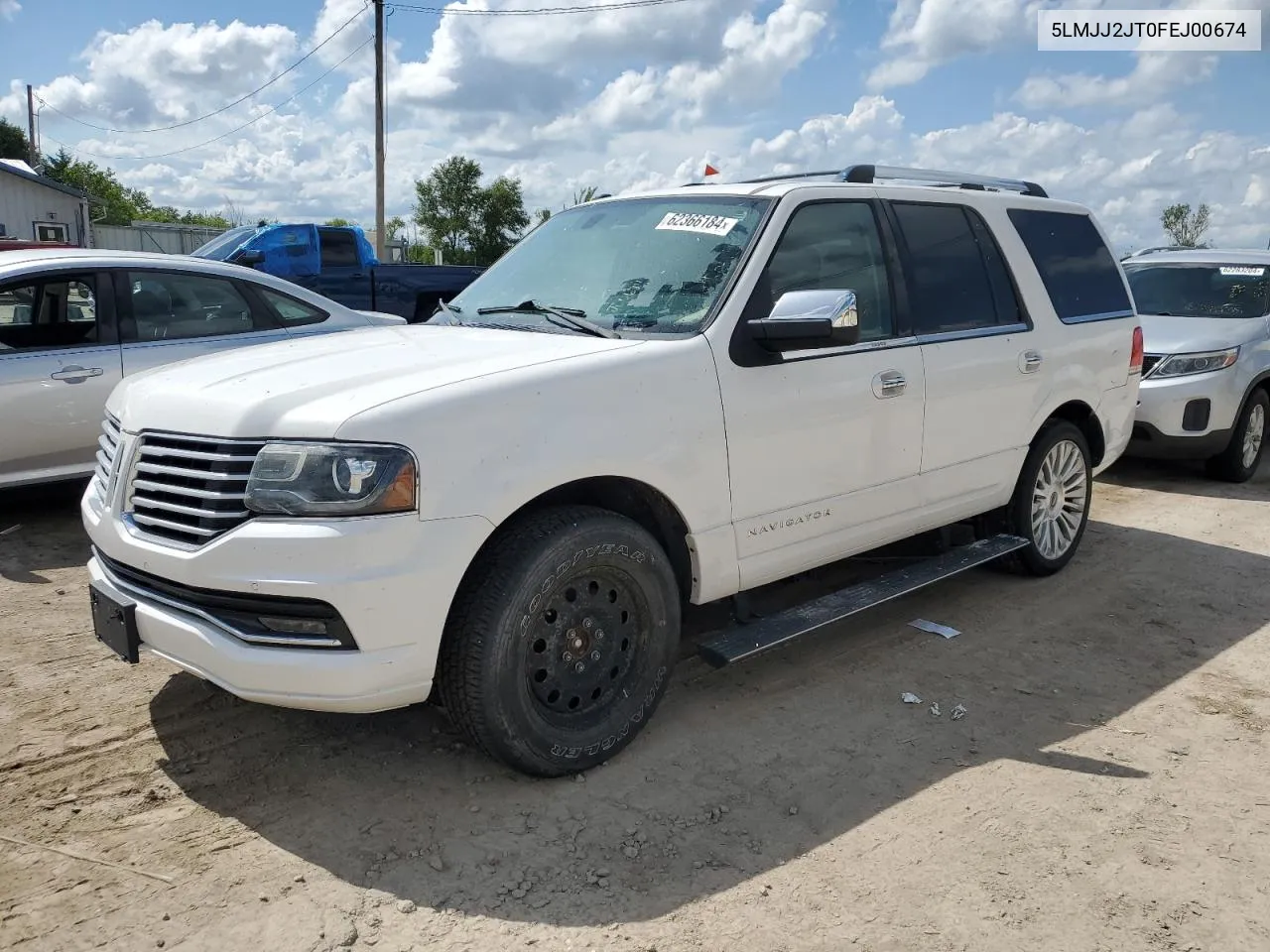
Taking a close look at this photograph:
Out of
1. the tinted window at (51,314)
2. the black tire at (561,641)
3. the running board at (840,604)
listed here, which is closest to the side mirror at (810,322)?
the black tire at (561,641)

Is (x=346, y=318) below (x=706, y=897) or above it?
above

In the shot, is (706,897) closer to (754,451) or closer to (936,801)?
(936,801)

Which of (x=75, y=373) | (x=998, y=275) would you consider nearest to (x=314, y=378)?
(x=998, y=275)

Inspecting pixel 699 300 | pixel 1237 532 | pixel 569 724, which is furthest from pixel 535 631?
pixel 1237 532

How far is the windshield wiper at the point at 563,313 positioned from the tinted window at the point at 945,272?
5.03 ft

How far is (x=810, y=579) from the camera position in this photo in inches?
211

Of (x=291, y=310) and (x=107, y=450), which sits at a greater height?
(x=291, y=310)

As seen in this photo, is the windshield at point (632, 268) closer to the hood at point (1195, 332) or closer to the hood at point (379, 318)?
the hood at point (379, 318)

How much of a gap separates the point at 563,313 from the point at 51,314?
13.4 ft

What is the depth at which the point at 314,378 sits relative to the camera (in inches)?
125

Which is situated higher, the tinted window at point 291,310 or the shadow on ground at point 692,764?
the tinted window at point 291,310

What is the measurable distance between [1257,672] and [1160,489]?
4005 millimetres

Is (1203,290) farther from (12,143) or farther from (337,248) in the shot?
(12,143)

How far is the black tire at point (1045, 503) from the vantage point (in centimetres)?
521
